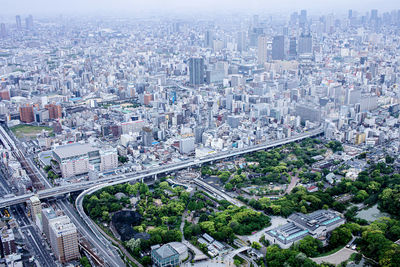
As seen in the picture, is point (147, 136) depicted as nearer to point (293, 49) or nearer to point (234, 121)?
point (234, 121)

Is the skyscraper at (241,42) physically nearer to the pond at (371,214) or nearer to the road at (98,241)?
the pond at (371,214)

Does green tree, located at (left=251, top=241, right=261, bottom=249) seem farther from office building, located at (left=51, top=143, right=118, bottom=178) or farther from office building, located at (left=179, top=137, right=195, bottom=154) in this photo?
office building, located at (left=179, top=137, right=195, bottom=154)

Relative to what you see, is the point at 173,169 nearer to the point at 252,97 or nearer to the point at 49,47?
the point at 252,97

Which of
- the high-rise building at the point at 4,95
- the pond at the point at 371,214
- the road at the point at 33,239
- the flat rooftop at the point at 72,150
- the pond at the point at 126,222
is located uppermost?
the high-rise building at the point at 4,95

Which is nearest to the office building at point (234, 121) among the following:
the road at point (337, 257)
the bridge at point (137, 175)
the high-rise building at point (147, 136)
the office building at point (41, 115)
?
the bridge at point (137, 175)

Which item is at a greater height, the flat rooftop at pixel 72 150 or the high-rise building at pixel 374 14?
the high-rise building at pixel 374 14

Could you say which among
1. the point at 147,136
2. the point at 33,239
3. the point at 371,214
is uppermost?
the point at 147,136

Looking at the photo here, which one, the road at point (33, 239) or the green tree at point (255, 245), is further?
the green tree at point (255, 245)

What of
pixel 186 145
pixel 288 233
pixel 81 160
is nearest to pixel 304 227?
pixel 288 233
